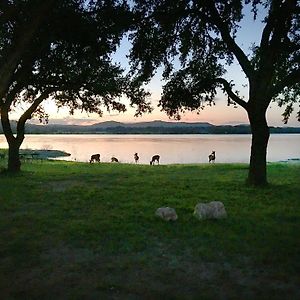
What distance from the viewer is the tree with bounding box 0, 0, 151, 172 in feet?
22.2

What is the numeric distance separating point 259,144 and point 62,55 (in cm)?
1073

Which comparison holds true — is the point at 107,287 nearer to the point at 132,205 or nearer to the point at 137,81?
the point at 132,205

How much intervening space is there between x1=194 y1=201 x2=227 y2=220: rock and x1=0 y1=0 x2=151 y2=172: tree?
5.70m

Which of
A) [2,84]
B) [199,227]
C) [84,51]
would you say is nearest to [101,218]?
[199,227]

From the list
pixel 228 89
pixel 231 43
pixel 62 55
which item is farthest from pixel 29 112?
pixel 231 43

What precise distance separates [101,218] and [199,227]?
108 inches

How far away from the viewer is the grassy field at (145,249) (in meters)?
5.89

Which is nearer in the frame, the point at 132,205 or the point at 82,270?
the point at 82,270

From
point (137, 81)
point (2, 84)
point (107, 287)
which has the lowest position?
point (107, 287)

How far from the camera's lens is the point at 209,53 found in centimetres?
1958

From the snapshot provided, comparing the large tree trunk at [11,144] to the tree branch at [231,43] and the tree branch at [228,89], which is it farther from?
the tree branch at [231,43]

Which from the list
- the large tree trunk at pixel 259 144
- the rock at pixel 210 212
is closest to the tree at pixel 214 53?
the large tree trunk at pixel 259 144

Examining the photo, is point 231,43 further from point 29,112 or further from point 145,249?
point 29,112

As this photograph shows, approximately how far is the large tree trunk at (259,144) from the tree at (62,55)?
688 cm
